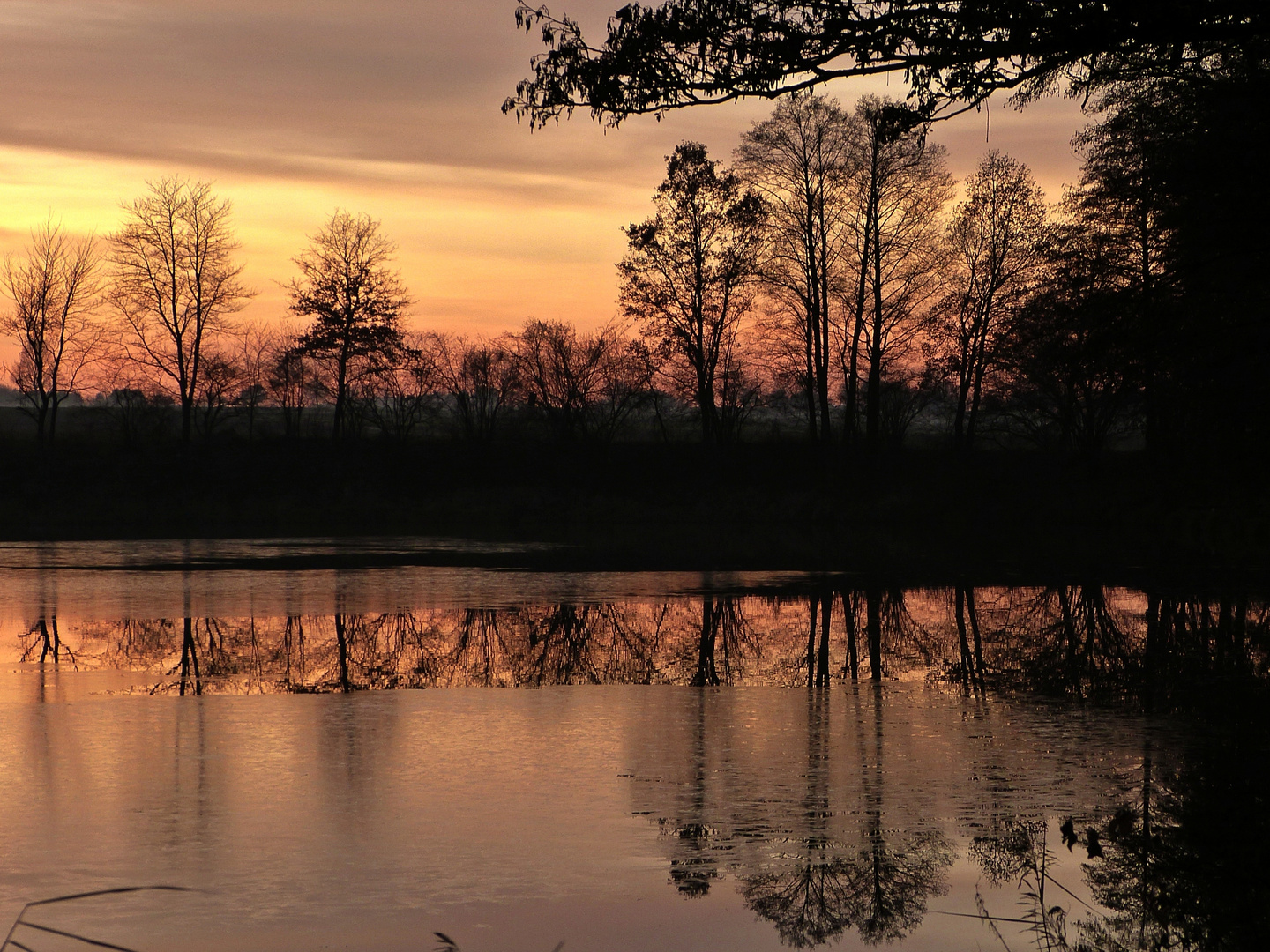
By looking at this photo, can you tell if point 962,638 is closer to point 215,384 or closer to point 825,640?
point 825,640

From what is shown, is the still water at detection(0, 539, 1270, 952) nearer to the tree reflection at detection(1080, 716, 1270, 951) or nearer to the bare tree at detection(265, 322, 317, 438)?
the tree reflection at detection(1080, 716, 1270, 951)

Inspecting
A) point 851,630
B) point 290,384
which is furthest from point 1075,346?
point 290,384

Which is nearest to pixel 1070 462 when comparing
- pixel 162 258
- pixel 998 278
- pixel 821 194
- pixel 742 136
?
pixel 998 278

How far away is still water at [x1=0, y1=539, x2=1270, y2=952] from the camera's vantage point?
5.89 meters

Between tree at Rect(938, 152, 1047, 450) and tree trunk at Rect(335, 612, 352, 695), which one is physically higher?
tree at Rect(938, 152, 1047, 450)

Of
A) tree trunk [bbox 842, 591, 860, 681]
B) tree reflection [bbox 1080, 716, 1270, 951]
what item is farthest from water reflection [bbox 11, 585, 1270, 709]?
tree reflection [bbox 1080, 716, 1270, 951]

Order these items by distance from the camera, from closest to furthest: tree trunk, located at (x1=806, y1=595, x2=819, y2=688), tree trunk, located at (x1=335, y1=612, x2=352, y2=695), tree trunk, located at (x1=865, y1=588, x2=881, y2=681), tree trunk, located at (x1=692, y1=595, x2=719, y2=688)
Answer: tree trunk, located at (x1=335, y1=612, x2=352, y2=695)
tree trunk, located at (x1=692, y1=595, x2=719, y2=688)
tree trunk, located at (x1=806, y1=595, x2=819, y2=688)
tree trunk, located at (x1=865, y1=588, x2=881, y2=681)

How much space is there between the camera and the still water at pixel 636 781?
5.89 m

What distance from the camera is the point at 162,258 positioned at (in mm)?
46688

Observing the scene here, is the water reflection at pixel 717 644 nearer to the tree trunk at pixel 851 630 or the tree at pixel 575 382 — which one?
the tree trunk at pixel 851 630

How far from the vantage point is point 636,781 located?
327 inches

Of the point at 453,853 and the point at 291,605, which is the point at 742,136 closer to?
the point at 291,605

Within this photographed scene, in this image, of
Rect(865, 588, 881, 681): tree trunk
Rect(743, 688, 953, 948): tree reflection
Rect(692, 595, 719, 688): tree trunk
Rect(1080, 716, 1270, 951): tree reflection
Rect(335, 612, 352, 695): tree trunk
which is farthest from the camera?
Rect(865, 588, 881, 681): tree trunk

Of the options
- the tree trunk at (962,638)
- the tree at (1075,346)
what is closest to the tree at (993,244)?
the tree at (1075,346)
